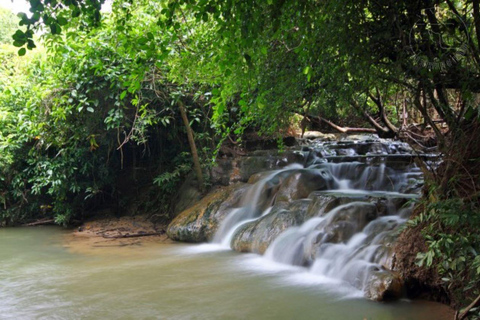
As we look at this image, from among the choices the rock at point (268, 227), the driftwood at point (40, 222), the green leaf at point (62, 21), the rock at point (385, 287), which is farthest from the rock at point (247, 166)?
the green leaf at point (62, 21)

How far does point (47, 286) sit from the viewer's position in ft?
16.9

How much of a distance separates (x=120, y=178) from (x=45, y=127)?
2.69 metres

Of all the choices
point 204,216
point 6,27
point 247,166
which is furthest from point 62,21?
point 6,27

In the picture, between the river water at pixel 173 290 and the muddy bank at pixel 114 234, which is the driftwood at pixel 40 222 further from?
the river water at pixel 173 290

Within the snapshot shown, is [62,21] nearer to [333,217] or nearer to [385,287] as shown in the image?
[385,287]

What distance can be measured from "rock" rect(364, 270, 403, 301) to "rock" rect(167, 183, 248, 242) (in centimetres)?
399

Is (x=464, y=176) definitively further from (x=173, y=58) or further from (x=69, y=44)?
(x=69, y=44)

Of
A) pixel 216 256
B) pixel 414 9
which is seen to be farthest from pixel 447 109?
pixel 216 256

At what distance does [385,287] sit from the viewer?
4.17 m

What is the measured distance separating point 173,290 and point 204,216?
333 cm

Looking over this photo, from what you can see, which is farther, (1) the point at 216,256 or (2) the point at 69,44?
(2) the point at 69,44

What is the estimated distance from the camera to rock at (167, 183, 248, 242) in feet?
25.9

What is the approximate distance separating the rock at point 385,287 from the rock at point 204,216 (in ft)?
13.1

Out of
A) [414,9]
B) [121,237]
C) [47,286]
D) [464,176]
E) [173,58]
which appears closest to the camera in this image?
[414,9]
